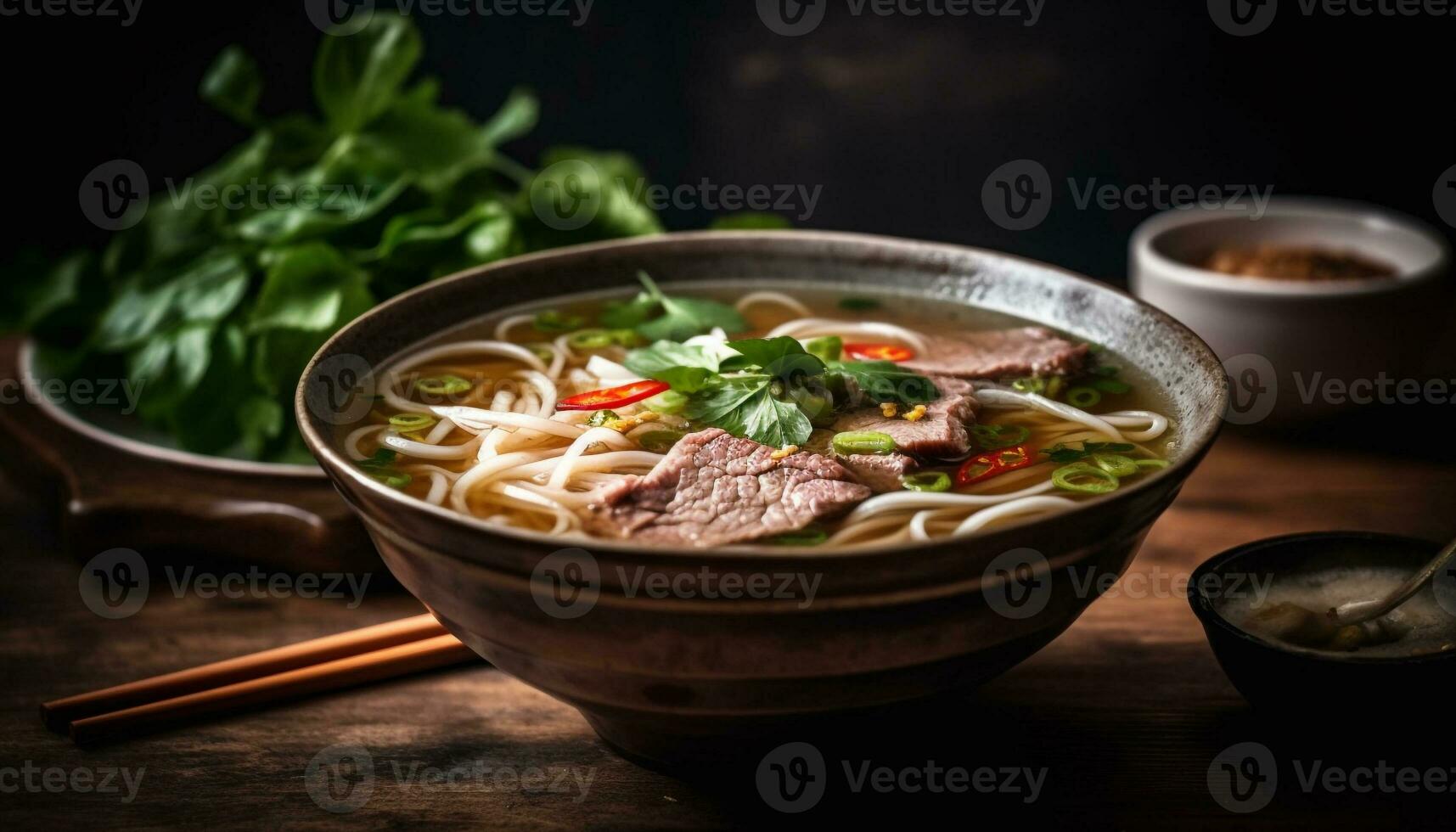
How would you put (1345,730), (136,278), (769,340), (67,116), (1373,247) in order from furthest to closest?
(67,116) → (1373,247) → (136,278) → (769,340) → (1345,730)

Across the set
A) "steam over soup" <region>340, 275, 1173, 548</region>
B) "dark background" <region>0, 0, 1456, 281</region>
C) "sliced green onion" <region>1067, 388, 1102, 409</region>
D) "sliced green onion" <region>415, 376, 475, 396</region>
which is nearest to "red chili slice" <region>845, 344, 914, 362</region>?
"steam over soup" <region>340, 275, 1173, 548</region>

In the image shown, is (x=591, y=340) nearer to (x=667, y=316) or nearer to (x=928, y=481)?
(x=667, y=316)

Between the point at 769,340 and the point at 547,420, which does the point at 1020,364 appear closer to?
the point at 769,340

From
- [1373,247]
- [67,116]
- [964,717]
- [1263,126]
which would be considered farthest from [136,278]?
[1263,126]

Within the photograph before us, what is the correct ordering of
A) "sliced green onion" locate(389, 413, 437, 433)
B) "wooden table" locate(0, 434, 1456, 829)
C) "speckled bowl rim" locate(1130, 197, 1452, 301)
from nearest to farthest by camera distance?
"wooden table" locate(0, 434, 1456, 829) → "sliced green onion" locate(389, 413, 437, 433) → "speckled bowl rim" locate(1130, 197, 1452, 301)

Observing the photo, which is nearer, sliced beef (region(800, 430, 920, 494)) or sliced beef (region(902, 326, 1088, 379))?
sliced beef (region(800, 430, 920, 494))

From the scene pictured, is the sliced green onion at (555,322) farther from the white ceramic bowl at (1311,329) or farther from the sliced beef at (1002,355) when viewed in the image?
the white ceramic bowl at (1311,329)

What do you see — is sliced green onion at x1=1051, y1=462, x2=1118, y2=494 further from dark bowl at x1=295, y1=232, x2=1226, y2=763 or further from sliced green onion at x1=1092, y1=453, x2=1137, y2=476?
dark bowl at x1=295, y1=232, x2=1226, y2=763

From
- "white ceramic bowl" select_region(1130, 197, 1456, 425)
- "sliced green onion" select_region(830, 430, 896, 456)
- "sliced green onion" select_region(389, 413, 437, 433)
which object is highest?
"sliced green onion" select_region(389, 413, 437, 433)
